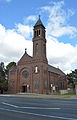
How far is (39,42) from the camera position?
5222cm

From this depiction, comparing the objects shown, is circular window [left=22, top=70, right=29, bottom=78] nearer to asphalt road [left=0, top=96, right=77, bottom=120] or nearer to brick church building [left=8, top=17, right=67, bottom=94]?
brick church building [left=8, top=17, right=67, bottom=94]

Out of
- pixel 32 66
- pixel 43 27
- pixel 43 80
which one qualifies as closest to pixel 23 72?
pixel 32 66

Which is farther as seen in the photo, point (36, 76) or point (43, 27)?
point (43, 27)

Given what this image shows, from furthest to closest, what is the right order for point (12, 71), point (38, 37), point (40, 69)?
point (12, 71)
point (38, 37)
point (40, 69)

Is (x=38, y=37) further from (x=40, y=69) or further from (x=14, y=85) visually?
(x=14, y=85)

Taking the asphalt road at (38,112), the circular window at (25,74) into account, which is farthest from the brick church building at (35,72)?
the asphalt road at (38,112)

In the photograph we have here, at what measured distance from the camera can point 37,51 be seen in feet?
171

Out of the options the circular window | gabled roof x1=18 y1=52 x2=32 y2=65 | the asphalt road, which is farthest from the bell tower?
the asphalt road

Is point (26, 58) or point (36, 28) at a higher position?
point (36, 28)

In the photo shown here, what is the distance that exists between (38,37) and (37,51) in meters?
4.54

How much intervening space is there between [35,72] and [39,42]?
947 cm

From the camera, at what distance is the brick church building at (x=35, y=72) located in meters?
49.7

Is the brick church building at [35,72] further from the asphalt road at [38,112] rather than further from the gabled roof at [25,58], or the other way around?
the asphalt road at [38,112]

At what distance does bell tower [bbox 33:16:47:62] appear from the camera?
2020 inches
